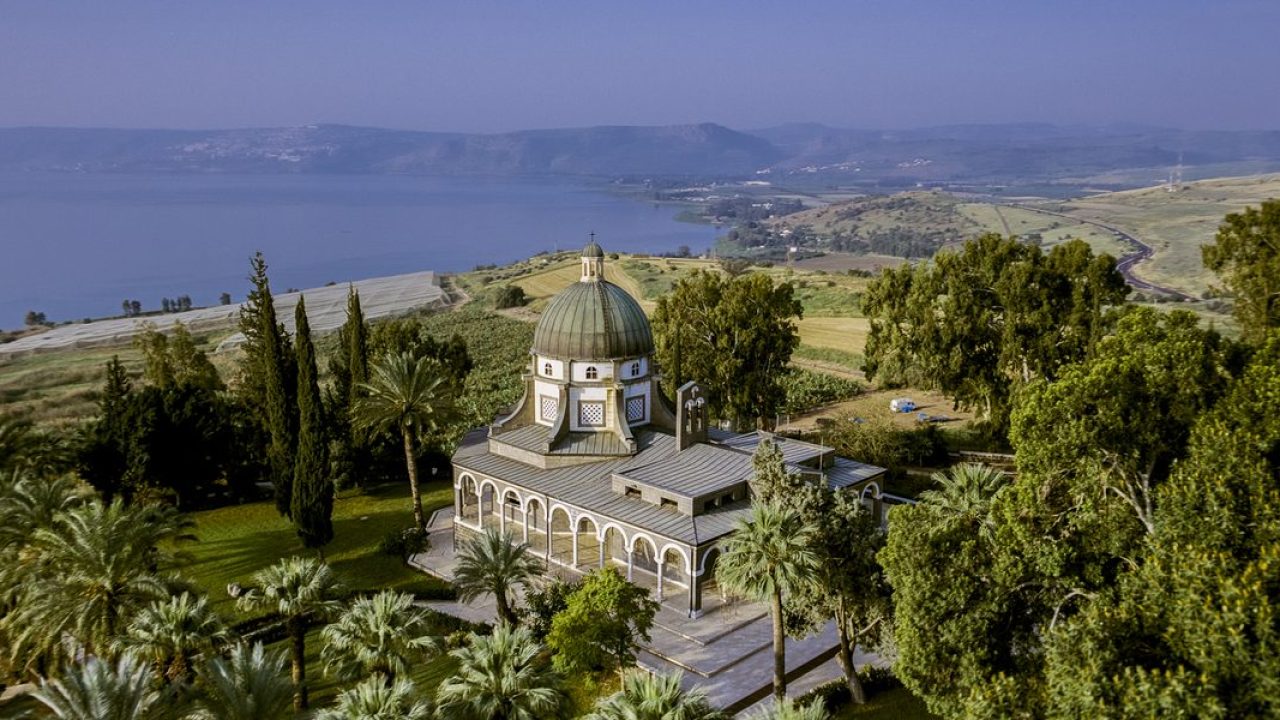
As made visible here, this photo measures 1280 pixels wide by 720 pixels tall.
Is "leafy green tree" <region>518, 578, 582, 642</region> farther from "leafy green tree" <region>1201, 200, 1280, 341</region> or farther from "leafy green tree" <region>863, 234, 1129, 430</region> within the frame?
"leafy green tree" <region>1201, 200, 1280, 341</region>

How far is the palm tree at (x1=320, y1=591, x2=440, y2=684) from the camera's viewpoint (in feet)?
74.2

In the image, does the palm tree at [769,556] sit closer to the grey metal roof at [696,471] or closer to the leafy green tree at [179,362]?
the grey metal roof at [696,471]

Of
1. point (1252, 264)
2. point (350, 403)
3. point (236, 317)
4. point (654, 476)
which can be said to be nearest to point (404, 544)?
point (350, 403)

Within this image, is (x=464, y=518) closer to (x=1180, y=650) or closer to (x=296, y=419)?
(x=296, y=419)

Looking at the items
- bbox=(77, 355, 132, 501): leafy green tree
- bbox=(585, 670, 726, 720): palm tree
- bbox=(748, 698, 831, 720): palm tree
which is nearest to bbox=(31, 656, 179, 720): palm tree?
bbox=(585, 670, 726, 720): palm tree

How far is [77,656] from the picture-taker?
2700 centimetres

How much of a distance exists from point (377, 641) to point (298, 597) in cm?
331

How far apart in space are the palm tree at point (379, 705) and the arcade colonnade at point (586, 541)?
469 inches

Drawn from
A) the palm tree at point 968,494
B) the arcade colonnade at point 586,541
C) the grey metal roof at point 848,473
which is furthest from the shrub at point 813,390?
the palm tree at point 968,494

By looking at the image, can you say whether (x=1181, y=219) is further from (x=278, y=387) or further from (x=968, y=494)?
(x=278, y=387)

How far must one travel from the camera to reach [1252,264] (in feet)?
105

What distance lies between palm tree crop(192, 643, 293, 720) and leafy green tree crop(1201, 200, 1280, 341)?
33572mm

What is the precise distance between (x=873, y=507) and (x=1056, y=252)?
16.7m

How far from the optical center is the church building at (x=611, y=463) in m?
32.5
